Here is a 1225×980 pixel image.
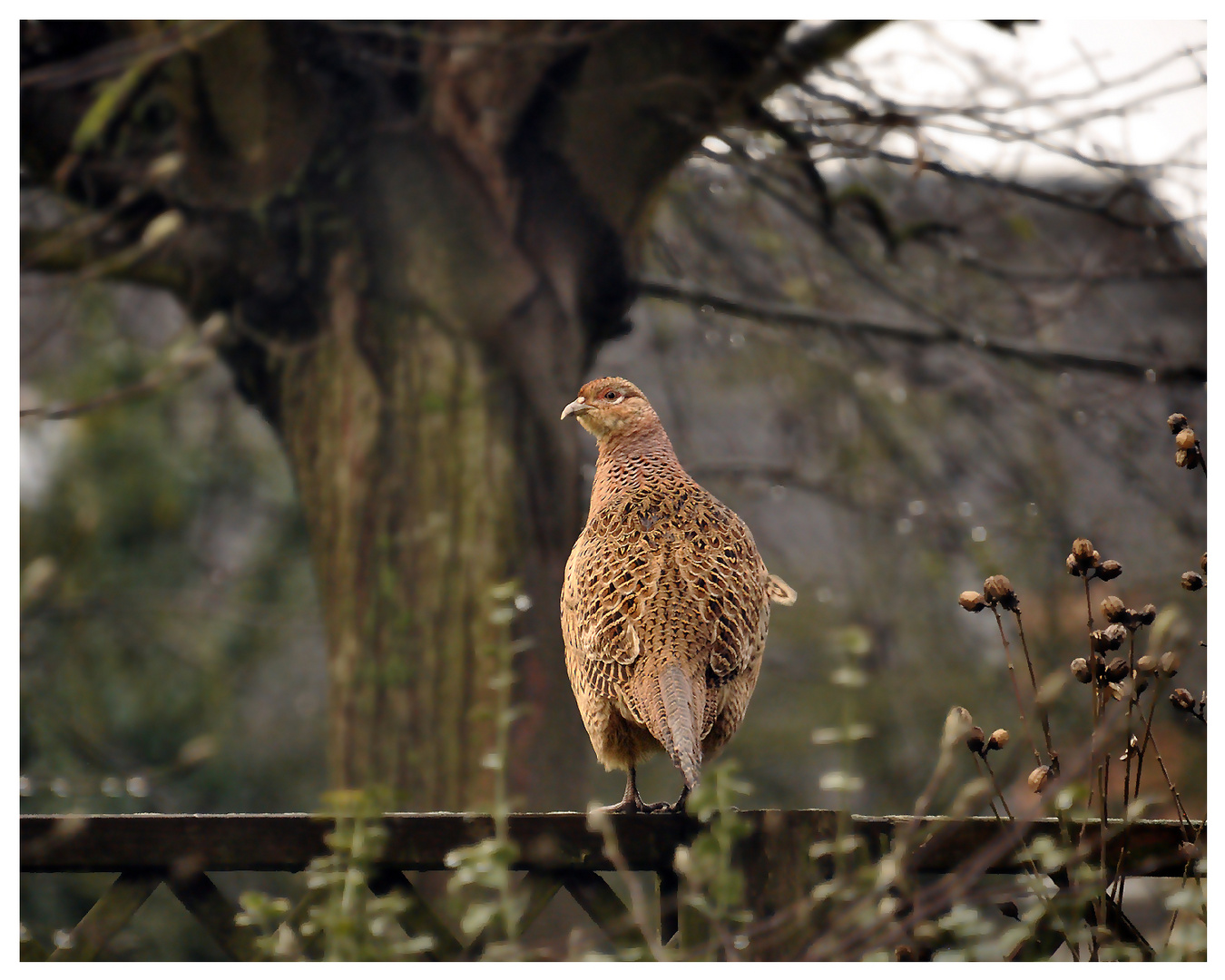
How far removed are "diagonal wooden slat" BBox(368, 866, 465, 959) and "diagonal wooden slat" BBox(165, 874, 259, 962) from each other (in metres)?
0.20

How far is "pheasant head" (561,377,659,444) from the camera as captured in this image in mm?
2041

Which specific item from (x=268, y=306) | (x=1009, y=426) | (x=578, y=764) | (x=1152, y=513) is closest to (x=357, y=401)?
(x=268, y=306)

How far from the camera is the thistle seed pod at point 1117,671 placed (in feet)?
5.59

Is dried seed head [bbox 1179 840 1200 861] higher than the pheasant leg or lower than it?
higher

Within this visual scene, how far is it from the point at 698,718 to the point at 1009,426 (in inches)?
213

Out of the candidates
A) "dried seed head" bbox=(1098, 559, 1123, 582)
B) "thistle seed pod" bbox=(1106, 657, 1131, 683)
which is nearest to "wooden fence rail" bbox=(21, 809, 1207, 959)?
"thistle seed pod" bbox=(1106, 657, 1131, 683)

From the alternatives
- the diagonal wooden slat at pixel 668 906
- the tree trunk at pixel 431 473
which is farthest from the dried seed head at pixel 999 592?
the tree trunk at pixel 431 473

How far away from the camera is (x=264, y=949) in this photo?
1526 millimetres

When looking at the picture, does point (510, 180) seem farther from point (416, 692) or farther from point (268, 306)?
point (416, 692)

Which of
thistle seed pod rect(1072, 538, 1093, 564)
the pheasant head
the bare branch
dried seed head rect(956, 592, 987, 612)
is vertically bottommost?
dried seed head rect(956, 592, 987, 612)

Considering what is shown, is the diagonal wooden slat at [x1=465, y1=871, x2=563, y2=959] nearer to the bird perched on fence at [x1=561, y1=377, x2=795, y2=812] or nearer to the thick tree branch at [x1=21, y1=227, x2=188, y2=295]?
the bird perched on fence at [x1=561, y1=377, x2=795, y2=812]

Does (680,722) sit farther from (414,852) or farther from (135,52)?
(135,52)

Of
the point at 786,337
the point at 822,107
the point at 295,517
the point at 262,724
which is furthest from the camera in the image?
the point at 262,724

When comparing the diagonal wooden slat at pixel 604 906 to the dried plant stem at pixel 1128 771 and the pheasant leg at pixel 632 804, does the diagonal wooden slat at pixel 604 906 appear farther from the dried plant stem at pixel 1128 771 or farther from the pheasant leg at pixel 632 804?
the dried plant stem at pixel 1128 771
